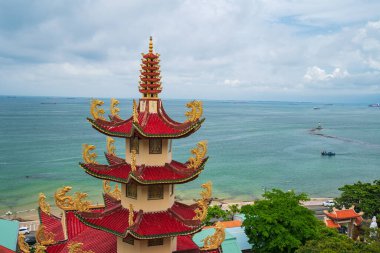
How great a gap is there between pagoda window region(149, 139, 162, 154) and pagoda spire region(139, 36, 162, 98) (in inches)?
81.0

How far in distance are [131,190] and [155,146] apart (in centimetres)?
216

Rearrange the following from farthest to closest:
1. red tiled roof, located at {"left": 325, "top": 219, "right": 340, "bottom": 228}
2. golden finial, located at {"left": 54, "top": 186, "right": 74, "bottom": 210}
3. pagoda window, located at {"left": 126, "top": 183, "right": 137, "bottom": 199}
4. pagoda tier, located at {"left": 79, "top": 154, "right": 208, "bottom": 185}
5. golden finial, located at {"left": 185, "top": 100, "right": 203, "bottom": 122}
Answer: red tiled roof, located at {"left": 325, "top": 219, "right": 340, "bottom": 228} → golden finial, located at {"left": 54, "top": 186, "right": 74, "bottom": 210} → pagoda window, located at {"left": 126, "top": 183, "right": 137, "bottom": 199} → golden finial, located at {"left": 185, "top": 100, "right": 203, "bottom": 122} → pagoda tier, located at {"left": 79, "top": 154, "right": 208, "bottom": 185}

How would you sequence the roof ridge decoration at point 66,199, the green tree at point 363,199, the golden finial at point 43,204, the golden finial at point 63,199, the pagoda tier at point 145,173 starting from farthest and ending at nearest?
the green tree at point 363,199
the golden finial at point 43,204
the golden finial at point 63,199
the roof ridge decoration at point 66,199
the pagoda tier at point 145,173

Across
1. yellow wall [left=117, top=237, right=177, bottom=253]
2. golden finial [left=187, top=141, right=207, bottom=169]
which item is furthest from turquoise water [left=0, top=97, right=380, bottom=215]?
golden finial [left=187, top=141, right=207, bottom=169]

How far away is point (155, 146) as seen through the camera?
50.1ft

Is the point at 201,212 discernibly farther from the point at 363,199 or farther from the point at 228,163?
the point at 228,163

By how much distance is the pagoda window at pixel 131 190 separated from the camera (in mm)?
15328

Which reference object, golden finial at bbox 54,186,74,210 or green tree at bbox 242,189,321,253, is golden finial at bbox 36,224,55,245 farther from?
green tree at bbox 242,189,321,253

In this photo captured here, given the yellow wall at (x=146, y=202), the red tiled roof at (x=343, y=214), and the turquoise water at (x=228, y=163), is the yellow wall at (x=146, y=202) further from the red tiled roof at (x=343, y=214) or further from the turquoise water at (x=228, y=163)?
the turquoise water at (x=228, y=163)

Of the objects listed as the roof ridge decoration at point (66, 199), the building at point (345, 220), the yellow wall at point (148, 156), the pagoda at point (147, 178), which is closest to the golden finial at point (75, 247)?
the pagoda at point (147, 178)

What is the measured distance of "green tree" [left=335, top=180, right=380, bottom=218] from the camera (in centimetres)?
4475

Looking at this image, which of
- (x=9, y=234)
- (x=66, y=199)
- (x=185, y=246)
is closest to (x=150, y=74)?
(x=66, y=199)

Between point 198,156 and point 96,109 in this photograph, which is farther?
point 96,109

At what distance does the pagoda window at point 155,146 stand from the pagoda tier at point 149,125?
2.03 feet
